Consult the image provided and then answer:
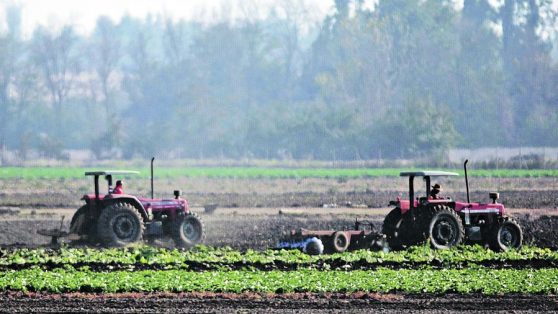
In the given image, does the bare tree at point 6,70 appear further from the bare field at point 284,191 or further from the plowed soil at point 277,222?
the plowed soil at point 277,222

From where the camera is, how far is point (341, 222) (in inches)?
1363

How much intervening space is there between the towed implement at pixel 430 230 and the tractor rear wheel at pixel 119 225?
3.63m

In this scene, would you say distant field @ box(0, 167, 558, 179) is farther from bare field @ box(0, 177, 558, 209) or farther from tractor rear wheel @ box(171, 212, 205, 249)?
tractor rear wheel @ box(171, 212, 205, 249)

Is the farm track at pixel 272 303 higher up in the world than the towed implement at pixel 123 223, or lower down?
lower down

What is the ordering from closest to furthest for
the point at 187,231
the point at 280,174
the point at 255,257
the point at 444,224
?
the point at 255,257 → the point at 444,224 → the point at 187,231 → the point at 280,174

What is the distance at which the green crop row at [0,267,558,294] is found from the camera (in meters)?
19.0

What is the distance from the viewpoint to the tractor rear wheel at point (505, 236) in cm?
2575

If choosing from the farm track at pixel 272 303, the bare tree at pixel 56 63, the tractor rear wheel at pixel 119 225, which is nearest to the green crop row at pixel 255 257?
the tractor rear wheel at pixel 119 225

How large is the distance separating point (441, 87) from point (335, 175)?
30.5 m

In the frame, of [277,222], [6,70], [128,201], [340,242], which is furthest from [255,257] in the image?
[6,70]

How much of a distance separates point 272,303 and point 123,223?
938 centimetres

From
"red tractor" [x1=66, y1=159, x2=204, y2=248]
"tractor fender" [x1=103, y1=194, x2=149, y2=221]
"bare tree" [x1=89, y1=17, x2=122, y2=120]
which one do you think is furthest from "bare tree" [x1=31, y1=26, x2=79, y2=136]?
"tractor fender" [x1=103, y1=194, x2=149, y2=221]

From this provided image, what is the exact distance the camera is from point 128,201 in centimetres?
2691

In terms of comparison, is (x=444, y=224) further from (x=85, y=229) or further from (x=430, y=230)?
(x=85, y=229)
